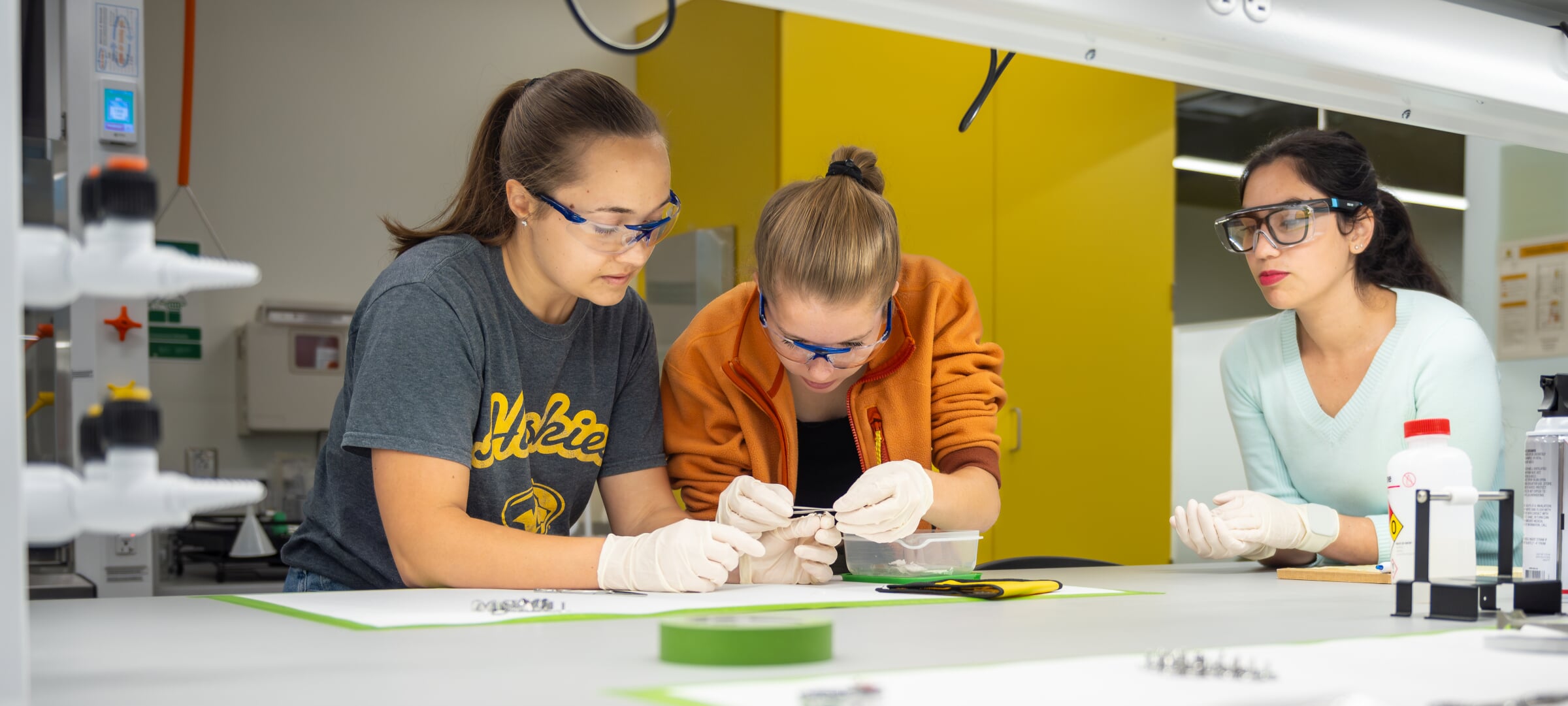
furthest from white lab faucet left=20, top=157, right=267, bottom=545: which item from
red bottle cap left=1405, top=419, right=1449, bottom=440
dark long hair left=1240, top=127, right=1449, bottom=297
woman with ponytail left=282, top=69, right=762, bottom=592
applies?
dark long hair left=1240, top=127, right=1449, bottom=297

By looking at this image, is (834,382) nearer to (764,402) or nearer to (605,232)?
(764,402)

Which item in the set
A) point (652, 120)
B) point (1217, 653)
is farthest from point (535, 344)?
point (1217, 653)

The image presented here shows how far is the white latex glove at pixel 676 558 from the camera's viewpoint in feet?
4.65

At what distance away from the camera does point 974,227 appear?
406 centimetres

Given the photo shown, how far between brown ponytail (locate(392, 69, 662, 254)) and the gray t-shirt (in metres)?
0.07

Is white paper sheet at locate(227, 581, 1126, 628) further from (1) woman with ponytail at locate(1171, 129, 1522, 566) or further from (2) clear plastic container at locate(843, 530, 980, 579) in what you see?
(1) woman with ponytail at locate(1171, 129, 1522, 566)

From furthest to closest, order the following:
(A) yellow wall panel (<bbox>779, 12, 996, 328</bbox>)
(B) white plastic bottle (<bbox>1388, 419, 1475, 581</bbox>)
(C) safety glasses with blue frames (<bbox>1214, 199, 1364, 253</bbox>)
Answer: (A) yellow wall panel (<bbox>779, 12, 996, 328</bbox>), (C) safety glasses with blue frames (<bbox>1214, 199, 1364, 253</bbox>), (B) white plastic bottle (<bbox>1388, 419, 1475, 581</bbox>)

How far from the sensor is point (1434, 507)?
1.33m

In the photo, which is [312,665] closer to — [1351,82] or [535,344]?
[535,344]

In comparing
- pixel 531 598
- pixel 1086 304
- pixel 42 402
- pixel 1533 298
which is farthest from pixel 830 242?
pixel 1086 304

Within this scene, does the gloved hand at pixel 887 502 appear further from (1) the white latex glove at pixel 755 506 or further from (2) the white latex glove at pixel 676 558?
(2) the white latex glove at pixel 676 558

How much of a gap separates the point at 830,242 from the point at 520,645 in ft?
3.03

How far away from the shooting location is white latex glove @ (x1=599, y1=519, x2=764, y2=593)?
4.65 ft

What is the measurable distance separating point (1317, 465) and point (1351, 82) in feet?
2.62
